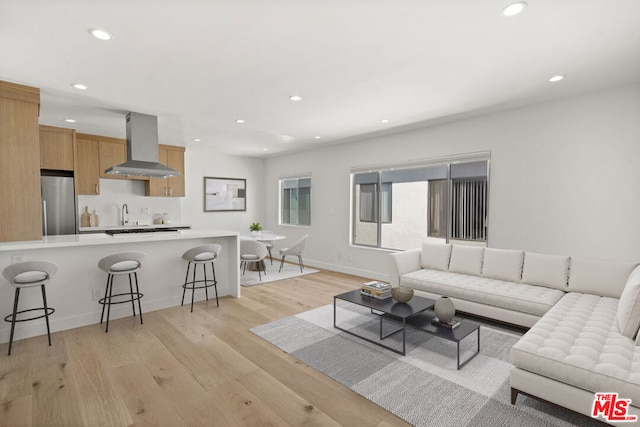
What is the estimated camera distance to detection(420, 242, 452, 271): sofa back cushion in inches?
171

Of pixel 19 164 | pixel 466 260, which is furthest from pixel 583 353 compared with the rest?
pixel 19 164

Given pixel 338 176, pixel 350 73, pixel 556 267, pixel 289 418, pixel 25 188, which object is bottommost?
pixel 289 418

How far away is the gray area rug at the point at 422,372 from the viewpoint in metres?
2.03

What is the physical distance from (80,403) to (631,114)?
564cm

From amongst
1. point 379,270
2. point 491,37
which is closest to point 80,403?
point 491,37

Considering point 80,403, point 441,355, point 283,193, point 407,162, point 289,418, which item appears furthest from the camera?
point 283,193

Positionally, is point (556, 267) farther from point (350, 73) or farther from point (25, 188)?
point (25, 188)

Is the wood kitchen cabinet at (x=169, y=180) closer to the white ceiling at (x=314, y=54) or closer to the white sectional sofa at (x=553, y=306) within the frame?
the white ceiling at (x=314, y=54)

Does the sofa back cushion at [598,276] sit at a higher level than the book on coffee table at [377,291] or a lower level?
higher

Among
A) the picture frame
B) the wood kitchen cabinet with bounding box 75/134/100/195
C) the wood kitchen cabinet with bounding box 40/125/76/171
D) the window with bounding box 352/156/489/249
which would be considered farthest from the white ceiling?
the picture frame

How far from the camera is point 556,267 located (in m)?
3.46

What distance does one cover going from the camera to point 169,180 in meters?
6.58

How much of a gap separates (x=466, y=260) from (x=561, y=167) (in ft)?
5.15

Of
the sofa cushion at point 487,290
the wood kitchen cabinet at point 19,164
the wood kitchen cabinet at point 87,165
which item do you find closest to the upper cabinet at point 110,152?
the wood kitchen cabinet at point 87,165
